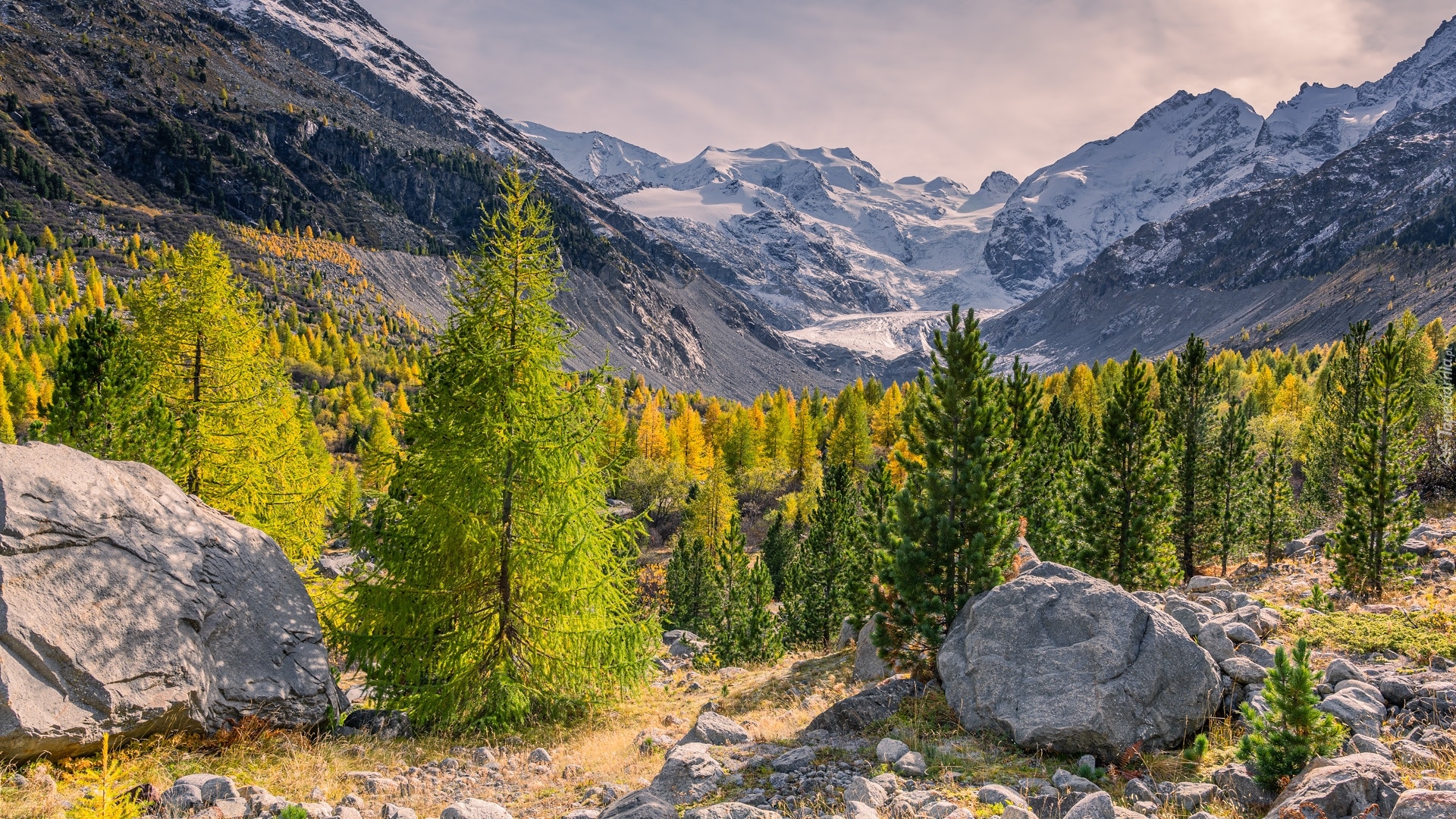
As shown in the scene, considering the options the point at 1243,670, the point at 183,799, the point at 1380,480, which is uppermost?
the point at 1380,480

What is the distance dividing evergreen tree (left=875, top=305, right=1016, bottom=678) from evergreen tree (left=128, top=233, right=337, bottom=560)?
54.9 ft

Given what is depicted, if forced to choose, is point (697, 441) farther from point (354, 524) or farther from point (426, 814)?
point (426, 814)

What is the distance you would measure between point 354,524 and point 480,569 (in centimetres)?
276

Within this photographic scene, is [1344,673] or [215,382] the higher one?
[215,382]

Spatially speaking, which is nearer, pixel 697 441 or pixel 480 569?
pixel 480 569

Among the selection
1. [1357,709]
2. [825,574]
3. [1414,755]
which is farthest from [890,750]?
[825,574]

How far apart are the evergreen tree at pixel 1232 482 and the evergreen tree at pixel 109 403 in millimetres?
37196

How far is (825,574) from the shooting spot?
34.1 meters

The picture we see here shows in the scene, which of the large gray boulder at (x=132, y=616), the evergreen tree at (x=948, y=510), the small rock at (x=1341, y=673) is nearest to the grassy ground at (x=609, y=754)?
the large gray boulder at (x=132, y=616)

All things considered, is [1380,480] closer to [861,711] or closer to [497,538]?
[861,711]

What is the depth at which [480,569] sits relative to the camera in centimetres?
1330

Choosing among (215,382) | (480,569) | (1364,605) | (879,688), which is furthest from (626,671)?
(1364,605)

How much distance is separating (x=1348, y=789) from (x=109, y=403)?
25.4 metres

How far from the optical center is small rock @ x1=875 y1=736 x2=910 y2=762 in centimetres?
968
